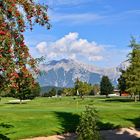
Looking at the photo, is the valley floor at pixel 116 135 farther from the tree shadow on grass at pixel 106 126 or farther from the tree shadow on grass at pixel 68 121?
the tree shadow on grass at pixel 68 121

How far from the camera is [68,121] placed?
3325 centimetres

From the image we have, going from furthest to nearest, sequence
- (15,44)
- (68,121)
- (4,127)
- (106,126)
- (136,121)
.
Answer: (136,121)
(68,121)
(106,126)
(4,127)
(15,44)

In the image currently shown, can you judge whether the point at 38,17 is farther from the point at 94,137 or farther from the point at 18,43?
the point at 94,137

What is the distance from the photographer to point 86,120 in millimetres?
20797

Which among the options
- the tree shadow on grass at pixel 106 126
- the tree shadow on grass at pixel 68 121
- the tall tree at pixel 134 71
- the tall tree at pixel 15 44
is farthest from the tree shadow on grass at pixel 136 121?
the tall tree at pixel 134 71

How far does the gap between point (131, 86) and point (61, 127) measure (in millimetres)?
43983

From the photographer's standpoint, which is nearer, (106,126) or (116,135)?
(116,135)

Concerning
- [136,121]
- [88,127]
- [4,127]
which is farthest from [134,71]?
[88,127]

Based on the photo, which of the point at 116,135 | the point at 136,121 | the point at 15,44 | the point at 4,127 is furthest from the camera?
the point at 136,121

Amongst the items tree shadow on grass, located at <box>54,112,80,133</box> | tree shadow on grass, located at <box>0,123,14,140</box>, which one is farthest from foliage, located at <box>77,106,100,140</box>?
tree shadow on grass, located at <box>54,112,80,133</box>

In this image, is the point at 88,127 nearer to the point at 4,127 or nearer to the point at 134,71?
the point at 4,127

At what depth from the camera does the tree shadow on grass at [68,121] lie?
3019cm

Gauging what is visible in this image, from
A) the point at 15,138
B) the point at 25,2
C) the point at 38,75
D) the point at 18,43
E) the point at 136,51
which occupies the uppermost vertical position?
the point at 136,51

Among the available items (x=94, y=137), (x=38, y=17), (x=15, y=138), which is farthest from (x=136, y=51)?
(x=38, y=17)
